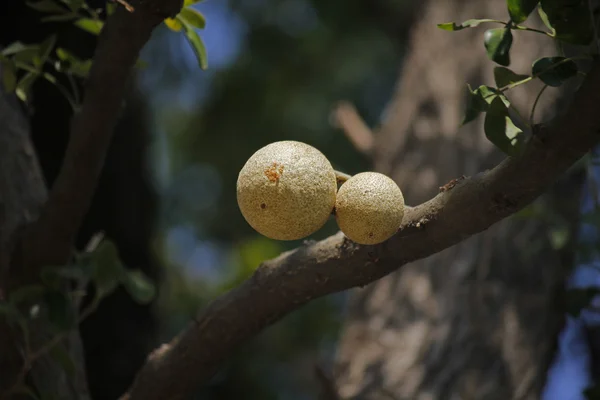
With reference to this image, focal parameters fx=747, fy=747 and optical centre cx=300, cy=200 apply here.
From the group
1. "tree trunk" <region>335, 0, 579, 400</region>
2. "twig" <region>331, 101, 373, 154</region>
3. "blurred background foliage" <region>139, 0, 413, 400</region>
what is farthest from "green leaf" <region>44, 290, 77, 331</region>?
"blurred background foliage" <region>139, 0, 413, 400</region>

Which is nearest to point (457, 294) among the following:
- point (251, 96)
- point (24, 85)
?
point (24, 85)

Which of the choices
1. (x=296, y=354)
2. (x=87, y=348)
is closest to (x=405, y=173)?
(x=87, y=348)

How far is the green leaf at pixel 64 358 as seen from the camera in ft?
3.76

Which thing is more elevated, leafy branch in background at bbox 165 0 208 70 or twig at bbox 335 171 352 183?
leafy branch in background at bbox 165 0 208 70

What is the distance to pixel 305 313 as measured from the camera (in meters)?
3.13

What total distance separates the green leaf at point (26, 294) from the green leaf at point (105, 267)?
0.30 feet

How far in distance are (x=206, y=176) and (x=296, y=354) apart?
151cm

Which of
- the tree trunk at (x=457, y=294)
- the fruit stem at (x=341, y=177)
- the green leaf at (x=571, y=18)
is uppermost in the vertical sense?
the green leaf at (x=571, y=18)

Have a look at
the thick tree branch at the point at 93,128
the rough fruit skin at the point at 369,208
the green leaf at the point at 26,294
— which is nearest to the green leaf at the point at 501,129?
the rough fruit skin at the point at 369,208

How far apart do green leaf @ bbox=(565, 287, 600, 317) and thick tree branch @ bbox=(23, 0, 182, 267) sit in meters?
0.91

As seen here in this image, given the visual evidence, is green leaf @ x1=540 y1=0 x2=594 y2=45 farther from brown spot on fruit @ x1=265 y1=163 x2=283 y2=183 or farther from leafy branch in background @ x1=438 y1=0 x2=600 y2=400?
brown spot on fruit @ x1=265 y1=163 x2=283 y2=183

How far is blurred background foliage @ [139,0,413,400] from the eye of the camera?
383 cm

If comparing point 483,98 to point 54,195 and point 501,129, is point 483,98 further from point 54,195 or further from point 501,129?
point 54,195

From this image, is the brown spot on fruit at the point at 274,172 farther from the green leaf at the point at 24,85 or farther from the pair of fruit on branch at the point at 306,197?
the green leaf at the point at 24,85
